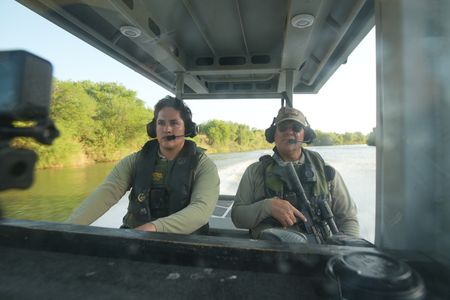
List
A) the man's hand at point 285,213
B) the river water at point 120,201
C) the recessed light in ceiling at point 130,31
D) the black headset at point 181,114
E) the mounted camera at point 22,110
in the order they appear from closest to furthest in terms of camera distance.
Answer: the mounted camera at point 22,110, the man's hand at point 285,213, the recessed light in ceiling at point 130,31, the black headset at point 181,114, the river water at point 120,201

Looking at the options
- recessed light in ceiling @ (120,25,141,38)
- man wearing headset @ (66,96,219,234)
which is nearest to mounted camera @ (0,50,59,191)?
man wearing headset @ (66,96,219,234)

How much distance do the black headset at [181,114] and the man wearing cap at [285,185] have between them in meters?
0.56

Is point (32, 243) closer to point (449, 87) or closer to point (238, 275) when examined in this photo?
point (238, 275)

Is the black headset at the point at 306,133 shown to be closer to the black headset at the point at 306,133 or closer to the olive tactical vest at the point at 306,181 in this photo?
the black headset at the point at 306,133

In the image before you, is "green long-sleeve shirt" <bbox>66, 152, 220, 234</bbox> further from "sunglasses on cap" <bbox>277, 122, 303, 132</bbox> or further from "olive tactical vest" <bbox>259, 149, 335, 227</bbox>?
"sunglasses on cap" <bbox>277, 122, 303, 132</bbox>

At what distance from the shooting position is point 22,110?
305 mm

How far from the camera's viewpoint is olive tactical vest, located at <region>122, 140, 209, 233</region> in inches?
73.9

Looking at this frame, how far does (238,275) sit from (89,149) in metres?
2.28

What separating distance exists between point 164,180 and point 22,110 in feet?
5.64

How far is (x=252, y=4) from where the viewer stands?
2.00 m

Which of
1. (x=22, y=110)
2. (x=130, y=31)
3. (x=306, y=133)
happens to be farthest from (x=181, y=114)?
(x=22, y=110)

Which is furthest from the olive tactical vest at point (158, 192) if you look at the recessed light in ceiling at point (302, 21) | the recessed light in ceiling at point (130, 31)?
the recessed light in ceiling at point (302, 21)

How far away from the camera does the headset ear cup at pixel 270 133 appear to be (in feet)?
7.67

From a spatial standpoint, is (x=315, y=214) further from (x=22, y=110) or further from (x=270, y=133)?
(x=22, y=110)
